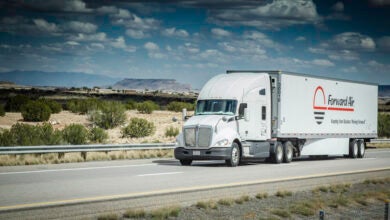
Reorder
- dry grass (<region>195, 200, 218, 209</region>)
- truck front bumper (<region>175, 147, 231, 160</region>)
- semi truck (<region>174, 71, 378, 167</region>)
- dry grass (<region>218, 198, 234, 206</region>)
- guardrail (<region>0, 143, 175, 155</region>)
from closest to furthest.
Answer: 1. dry grass (<region>195, 200, 218, 209</region>)
2. dry grass (<region>218, 198, 234, 206</region>)
3. truck front bumper (<region>175, 147, 231, 160</region>)
4. semi truck (<region>174, 71, 378, 167</region>)
5. guardrail (<region>0, 143, 175, 155</region>)

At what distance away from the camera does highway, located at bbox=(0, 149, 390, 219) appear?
13.5m

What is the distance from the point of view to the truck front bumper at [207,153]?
2217 cm

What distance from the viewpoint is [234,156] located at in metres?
22.8

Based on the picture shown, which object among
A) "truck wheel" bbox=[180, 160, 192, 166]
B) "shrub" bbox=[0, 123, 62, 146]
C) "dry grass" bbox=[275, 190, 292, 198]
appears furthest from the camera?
"shrub" bbox=[0, 123, 62, 146]

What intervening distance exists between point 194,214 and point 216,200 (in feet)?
6.38

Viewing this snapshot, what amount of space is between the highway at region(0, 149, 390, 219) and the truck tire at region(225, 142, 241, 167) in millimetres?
620

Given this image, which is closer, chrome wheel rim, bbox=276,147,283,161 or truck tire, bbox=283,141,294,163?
chrome wheel rim, bbox=276,147,283,161

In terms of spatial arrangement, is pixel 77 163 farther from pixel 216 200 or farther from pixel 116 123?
pixel 116 123

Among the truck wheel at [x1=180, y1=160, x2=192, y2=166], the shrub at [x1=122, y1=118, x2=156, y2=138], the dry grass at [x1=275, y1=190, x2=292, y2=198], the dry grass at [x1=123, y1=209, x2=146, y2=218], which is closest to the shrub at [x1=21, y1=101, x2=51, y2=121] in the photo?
the shrub at [x1=122, y1=118, x2=156, y2=138]

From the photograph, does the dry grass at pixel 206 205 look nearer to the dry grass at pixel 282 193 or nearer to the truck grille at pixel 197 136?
the dry grass at pixel 282 193

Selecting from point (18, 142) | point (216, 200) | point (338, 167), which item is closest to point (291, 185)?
point (216, 200)

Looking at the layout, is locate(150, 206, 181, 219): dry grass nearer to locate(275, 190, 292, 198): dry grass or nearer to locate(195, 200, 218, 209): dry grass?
locate(195, 200, 218, 209): dry grass

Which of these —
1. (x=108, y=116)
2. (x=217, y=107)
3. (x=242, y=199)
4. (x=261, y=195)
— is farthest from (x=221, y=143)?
(x=108, y=116)

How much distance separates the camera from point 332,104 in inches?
1144
